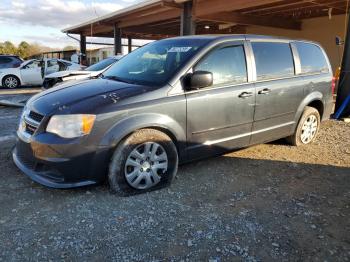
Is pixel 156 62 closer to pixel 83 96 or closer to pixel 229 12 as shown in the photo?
pixel 83 96

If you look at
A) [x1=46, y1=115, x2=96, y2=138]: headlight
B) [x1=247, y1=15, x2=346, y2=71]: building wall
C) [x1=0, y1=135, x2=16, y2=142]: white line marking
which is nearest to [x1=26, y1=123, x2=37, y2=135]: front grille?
[x1=46, y1=115, x2=96, y2=138]: headlight

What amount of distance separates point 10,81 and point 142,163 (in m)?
15.2

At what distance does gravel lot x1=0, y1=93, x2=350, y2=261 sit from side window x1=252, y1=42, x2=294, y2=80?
1.31 meters

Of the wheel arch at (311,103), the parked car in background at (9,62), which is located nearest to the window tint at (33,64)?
the parked car in background at (9,62)

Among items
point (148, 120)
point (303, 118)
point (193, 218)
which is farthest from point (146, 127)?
point (303, 118)

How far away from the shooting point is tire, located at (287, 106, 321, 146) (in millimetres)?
5773

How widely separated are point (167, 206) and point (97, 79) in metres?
2.00

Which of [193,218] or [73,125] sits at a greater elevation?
[73,125]

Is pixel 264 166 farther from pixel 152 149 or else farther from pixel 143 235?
pixel 143 235

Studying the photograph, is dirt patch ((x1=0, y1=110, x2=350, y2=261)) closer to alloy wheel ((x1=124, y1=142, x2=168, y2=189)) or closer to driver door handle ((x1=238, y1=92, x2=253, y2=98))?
alloy wheel ((x1=124, y1=142, x2=168, y2=189))

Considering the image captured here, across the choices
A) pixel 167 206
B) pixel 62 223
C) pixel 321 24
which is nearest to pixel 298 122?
pixel 167 206

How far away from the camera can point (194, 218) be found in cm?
348

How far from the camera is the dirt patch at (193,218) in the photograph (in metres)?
2.95

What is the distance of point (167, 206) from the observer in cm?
370
